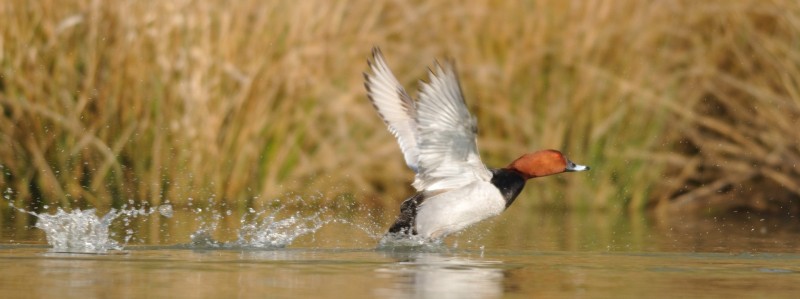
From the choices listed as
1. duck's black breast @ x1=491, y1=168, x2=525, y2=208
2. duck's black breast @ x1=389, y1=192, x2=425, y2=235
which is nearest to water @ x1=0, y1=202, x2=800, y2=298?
duck's black breast @ x1=389, y1=192, x2=425, y2=235

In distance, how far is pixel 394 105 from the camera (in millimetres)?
8641

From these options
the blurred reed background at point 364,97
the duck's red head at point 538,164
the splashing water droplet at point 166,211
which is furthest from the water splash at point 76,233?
the blurred reed background at point 364,97

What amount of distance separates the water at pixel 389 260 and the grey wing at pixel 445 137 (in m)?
0.39

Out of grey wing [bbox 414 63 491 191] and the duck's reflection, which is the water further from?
grey wing [bbox 414 63 491 191]

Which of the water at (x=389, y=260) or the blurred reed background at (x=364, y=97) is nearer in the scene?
the water at (x=389, y=260)

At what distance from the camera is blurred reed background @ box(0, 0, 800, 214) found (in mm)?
10312

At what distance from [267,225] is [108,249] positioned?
1.16 meters

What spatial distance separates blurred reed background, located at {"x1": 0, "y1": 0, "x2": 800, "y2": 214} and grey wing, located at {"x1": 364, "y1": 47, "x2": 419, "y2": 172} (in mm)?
2211

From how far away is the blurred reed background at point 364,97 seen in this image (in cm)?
1031

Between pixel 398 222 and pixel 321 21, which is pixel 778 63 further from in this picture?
pixel 398 222

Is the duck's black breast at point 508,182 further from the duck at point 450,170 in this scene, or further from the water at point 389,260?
the water at point 389,260

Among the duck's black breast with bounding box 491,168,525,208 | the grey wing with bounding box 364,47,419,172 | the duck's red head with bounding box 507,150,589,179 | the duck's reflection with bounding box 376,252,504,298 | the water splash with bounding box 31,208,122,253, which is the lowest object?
the duck's reflection with bounding box 376,252,504,298

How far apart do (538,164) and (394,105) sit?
3.05 feet

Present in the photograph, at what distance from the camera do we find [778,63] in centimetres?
1111
